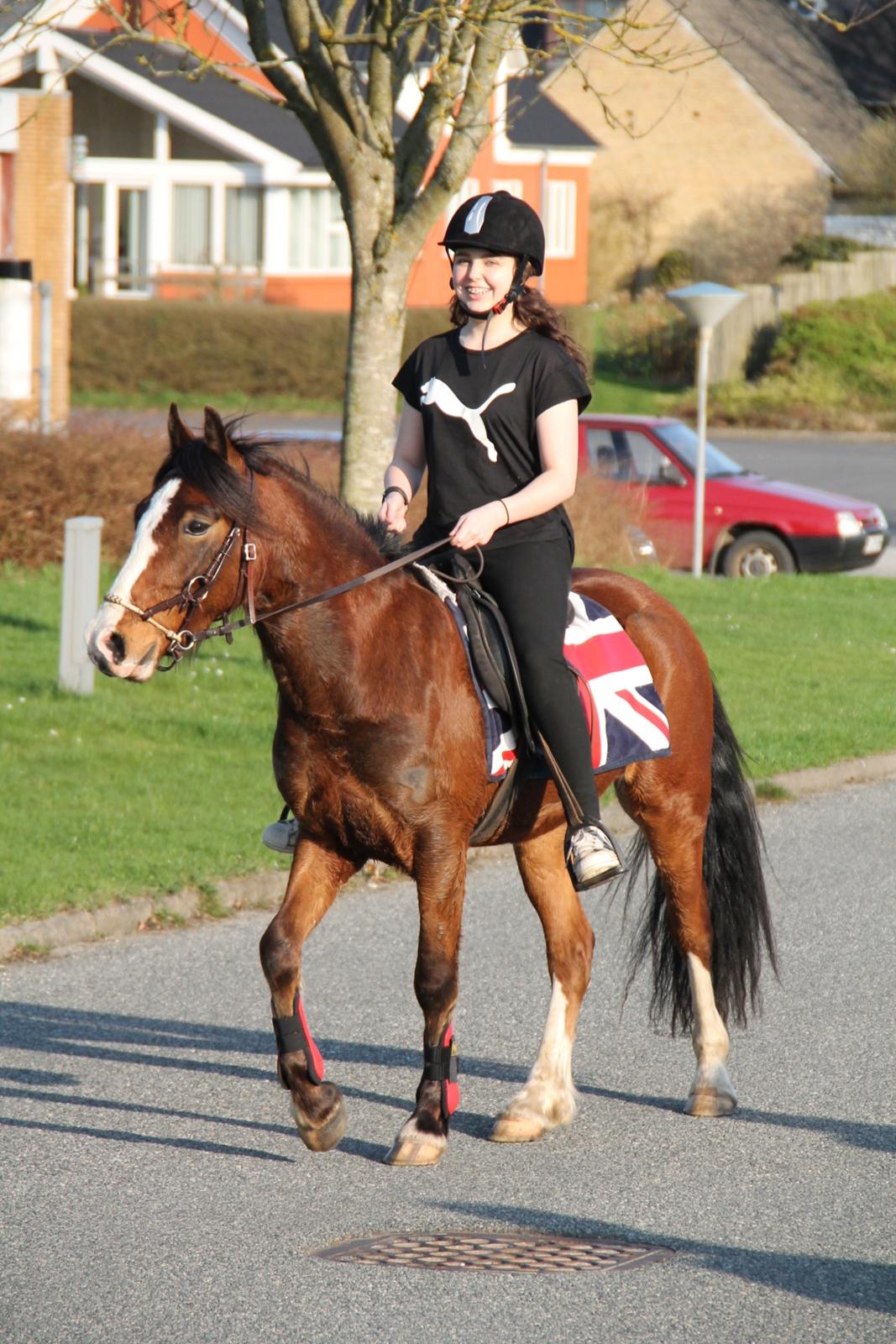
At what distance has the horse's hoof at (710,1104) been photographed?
6.11m

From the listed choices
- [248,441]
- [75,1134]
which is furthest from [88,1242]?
[248,441]

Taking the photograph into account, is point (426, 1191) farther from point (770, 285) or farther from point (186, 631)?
point (770, 285)

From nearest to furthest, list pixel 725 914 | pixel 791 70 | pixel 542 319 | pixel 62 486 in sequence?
pixel 542 319
pixel 725 914
pixel 62 486
pixel 791 70

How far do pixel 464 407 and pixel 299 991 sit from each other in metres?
1.80

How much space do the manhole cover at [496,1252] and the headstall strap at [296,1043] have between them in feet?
1.83

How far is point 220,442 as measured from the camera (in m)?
5.05

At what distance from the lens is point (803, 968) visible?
782 centimetres

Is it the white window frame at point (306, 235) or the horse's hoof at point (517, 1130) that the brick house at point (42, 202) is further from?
the white window frame at point (306, 235)

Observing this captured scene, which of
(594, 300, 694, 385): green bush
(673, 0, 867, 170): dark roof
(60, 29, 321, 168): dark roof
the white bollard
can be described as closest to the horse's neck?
the white bollard

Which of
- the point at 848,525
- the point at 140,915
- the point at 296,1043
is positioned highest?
the point at 848,525

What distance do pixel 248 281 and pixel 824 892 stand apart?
135 ft

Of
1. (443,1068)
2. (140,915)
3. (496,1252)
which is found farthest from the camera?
(140,915)

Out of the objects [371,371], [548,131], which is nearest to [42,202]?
[371,371]

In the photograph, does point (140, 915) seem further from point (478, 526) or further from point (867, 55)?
point (867, 55)
